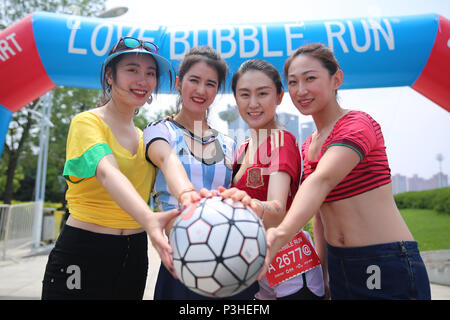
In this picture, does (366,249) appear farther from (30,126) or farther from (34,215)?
(30,126)

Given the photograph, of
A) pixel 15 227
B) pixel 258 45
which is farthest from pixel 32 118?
pixel 258 45

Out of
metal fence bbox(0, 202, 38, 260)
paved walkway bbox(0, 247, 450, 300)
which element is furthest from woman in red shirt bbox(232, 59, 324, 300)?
metal fence bbox(0, 202, 38, 260)

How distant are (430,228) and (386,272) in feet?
28.4

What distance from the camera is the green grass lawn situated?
25.8 feet

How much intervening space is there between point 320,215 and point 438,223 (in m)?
8.91

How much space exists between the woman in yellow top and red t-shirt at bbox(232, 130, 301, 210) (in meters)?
0.75

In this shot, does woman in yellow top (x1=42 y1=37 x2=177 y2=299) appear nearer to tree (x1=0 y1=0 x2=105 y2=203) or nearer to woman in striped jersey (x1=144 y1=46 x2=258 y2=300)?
woman in striped jersey (x1=144 y1=46 x2=258 y2=300)

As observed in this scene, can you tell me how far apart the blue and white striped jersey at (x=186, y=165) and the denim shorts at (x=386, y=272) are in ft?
3.03

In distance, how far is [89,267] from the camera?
82.8 inches

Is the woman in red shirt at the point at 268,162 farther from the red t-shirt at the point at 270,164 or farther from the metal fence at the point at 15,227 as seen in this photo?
the metal fence at the point at 15,227

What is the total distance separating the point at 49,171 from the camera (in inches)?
744

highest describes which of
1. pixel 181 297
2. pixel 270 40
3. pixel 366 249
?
pixel 270 40

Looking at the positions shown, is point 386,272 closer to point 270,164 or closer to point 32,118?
point 270,164
